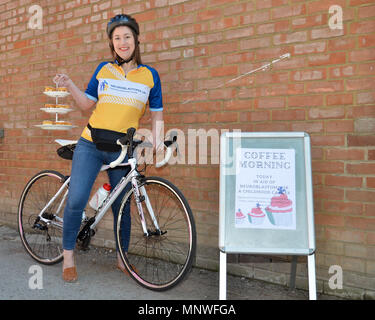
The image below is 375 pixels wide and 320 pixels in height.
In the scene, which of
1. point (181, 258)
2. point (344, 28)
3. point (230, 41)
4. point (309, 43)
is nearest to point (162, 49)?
point (230, 41)

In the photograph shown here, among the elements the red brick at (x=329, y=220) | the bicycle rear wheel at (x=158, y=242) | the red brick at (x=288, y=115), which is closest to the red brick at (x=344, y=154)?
the red brick at (x=288, y=115)

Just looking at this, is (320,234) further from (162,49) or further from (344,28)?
(162,49)

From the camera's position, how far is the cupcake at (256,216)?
264cm

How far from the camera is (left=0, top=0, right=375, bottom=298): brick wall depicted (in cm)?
280

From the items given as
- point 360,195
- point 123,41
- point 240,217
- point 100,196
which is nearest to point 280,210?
point 240,217

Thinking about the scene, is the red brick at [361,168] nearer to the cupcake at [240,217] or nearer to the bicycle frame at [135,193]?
the cupcake at [240,217]

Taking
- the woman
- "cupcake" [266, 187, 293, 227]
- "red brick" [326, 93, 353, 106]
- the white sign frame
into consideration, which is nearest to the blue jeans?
the woman

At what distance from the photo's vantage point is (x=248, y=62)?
3.24 metres

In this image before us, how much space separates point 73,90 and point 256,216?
1797 mm

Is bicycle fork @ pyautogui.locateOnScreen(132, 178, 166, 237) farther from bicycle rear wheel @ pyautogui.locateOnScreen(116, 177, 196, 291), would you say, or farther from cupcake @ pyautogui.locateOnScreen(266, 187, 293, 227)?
cupcake @ pyautogui.locateOnScreen(266, 187, 293, 227)

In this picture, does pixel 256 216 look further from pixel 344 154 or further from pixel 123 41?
pixel 123 41

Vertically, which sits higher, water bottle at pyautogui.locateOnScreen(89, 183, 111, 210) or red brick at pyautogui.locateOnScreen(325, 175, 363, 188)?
red brick at pyautogui.locateOnScreen(325, 175, 363, 188)

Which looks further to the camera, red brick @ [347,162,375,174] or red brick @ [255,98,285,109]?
red brick @ [255,98,285,109]

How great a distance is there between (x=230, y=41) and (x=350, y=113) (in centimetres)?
121
